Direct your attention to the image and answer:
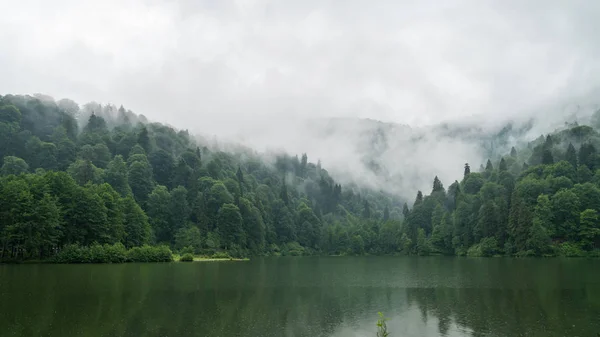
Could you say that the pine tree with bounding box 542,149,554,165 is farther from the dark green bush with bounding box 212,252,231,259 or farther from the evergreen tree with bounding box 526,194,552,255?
the dark green bush with bounding box 212,252,231,259

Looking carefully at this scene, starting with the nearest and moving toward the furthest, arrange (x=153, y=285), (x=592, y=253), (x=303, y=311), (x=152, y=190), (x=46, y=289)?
(x=303, y=311) → (x=46, y=289) → (x=153, y=285) → (x=592, y=253) → (x=152, y=190)

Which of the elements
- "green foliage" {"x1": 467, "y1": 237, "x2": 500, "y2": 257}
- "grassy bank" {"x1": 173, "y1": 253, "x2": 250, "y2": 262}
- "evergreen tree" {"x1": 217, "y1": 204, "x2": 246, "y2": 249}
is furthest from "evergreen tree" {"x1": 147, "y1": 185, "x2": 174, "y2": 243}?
"green foliage" {"x1": 467, "y1": 237, "x2": 500, "y2": 257}

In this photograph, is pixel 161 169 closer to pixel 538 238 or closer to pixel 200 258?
pixel 200 258

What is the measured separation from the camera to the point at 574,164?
594ft

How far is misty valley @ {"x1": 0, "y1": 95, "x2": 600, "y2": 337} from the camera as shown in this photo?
32.5m

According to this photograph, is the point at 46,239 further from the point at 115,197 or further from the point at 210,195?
the point at 210,195

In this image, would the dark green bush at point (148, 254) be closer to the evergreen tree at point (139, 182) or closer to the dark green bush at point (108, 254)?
the dark green bush at point (108, 254)

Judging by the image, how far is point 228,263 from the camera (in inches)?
4702

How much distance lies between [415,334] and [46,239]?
87.3 m

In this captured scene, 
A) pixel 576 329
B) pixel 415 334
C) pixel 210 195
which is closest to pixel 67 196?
pixel 210 195

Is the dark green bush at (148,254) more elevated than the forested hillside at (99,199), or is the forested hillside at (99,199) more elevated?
the forested hillside at (99,199)

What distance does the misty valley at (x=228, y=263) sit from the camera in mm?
32531

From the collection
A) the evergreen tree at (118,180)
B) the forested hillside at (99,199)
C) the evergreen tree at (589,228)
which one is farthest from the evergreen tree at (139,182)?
the evergreen tree at (589,228)

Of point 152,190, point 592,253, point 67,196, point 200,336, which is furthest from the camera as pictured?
point 152,190
